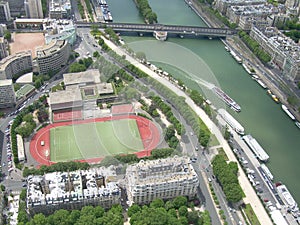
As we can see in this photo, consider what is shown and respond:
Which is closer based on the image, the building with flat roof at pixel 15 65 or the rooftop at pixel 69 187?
the rooftop at pixel 69 187

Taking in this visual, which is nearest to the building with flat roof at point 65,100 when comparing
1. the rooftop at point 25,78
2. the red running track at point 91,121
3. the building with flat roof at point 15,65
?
the red running track at point 91,121

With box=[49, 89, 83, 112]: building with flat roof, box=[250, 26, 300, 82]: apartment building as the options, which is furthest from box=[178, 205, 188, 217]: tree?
box=[250, 26, 300, 82]: apartment building

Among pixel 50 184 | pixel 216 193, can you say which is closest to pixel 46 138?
pixel 50 184

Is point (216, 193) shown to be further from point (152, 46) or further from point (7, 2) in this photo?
point (7, 2)

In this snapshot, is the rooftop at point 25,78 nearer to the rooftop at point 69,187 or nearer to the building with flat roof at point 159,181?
the rooftop at point 69,187

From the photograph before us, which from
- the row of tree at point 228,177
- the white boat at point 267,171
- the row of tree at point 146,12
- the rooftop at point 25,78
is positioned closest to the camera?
the row of tree at point 228,177

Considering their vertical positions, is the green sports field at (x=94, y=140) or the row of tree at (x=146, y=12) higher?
the row of tree at (x=146, y=12)

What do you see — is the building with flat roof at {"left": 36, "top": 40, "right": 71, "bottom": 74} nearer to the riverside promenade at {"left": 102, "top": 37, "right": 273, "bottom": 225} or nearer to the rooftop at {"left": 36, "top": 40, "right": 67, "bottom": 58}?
the rooftop at {"left": 36, "top": 40, "right": 67, "bottom": 58}
